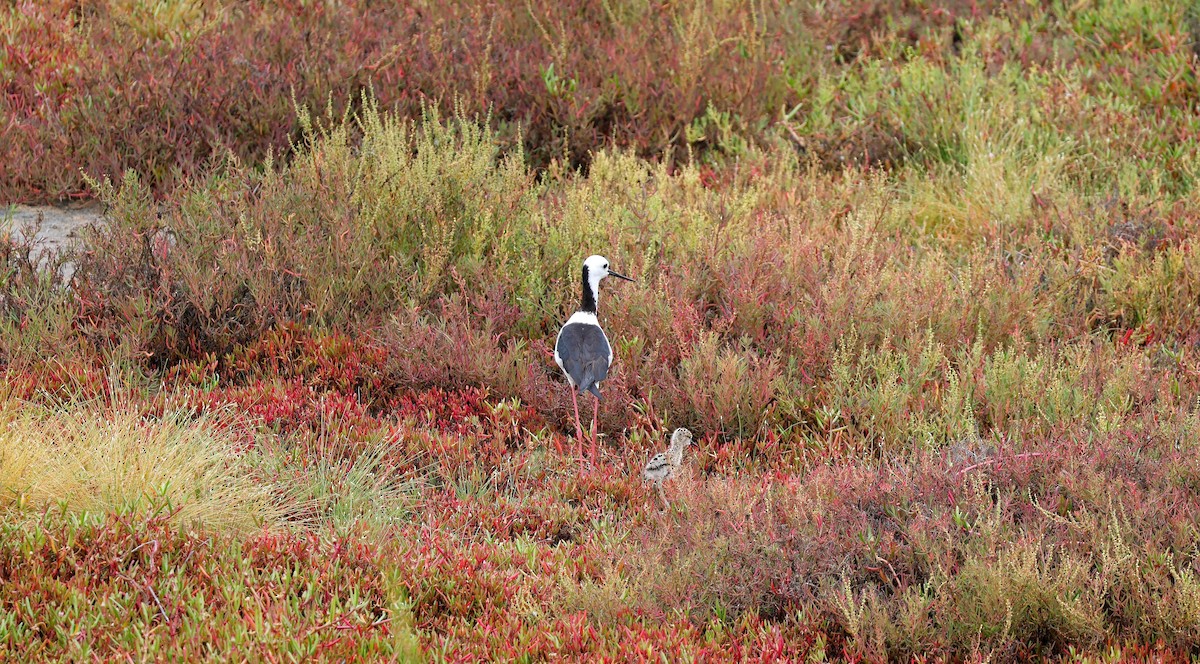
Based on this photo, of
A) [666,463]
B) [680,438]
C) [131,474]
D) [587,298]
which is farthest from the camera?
[587,298]

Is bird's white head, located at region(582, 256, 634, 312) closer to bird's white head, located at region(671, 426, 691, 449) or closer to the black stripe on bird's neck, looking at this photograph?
the black stripe on bird's neck

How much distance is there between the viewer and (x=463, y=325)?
607 cm

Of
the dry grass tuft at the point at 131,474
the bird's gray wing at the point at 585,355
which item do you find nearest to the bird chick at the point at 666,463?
the bird's gray wing at the point at 585,355

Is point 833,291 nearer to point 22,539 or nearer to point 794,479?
point 794,479

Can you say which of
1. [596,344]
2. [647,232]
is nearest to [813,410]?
[596,344]

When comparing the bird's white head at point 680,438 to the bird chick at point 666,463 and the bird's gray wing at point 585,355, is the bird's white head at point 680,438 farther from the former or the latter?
the bird's gray wing at point 585,355

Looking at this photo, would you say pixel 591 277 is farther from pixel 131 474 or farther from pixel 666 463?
pixel 131 474

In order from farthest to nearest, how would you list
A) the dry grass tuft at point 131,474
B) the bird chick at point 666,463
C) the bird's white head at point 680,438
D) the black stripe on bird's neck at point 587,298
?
the black stripe on bird's neck at point 587,298 → the bird's white head at point 680,438 → the bird chick at point 666,463 → the dry grass tuft at point 131,474

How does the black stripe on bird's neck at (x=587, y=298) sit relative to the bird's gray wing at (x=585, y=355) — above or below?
above

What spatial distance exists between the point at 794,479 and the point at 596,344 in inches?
41.4

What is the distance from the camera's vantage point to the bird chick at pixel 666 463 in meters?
5.24

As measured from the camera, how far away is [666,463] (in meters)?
5.30

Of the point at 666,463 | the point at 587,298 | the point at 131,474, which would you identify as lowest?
the point at 666,463

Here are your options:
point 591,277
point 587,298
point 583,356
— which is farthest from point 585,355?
point 591,277
